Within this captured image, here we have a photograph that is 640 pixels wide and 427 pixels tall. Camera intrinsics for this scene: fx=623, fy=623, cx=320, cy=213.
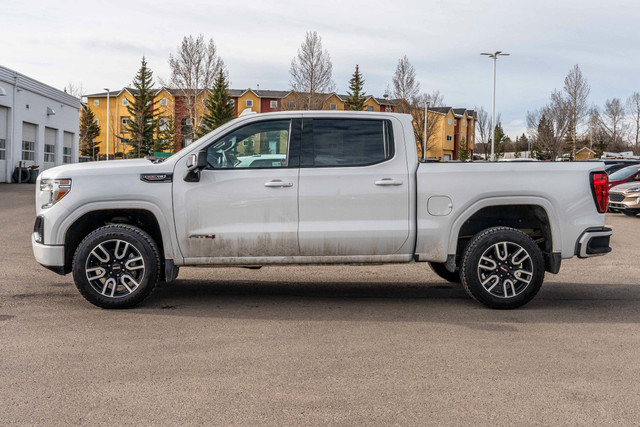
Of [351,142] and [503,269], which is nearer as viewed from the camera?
[503,269]

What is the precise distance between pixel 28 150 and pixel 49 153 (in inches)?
146

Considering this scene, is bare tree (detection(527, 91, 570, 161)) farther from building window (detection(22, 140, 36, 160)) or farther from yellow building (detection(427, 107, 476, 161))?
building window (detection(22, 140, 36, 160))

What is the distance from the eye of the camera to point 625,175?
69.7 feet

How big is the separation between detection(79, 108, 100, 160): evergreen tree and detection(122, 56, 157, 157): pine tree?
1527 cm

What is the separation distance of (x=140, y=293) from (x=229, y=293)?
1324 millimetres

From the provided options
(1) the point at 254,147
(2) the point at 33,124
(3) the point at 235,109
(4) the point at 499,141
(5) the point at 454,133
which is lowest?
(1) the point at 254,147

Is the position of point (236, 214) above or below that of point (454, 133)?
below

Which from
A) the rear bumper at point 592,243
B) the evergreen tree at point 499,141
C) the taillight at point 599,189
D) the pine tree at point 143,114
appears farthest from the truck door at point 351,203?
the evergreen tree at point 499,141

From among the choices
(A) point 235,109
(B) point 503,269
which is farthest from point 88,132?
(B) point 503,269

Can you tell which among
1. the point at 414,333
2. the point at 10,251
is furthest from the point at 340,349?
the point at 10,251

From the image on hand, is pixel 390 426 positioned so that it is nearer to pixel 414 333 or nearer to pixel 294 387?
pixel 294 387

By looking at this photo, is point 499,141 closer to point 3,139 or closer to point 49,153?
point 49,153

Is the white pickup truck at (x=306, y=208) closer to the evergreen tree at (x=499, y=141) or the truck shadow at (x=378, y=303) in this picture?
the truck shadow at (x=378, y=303)

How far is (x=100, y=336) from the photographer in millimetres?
5320
